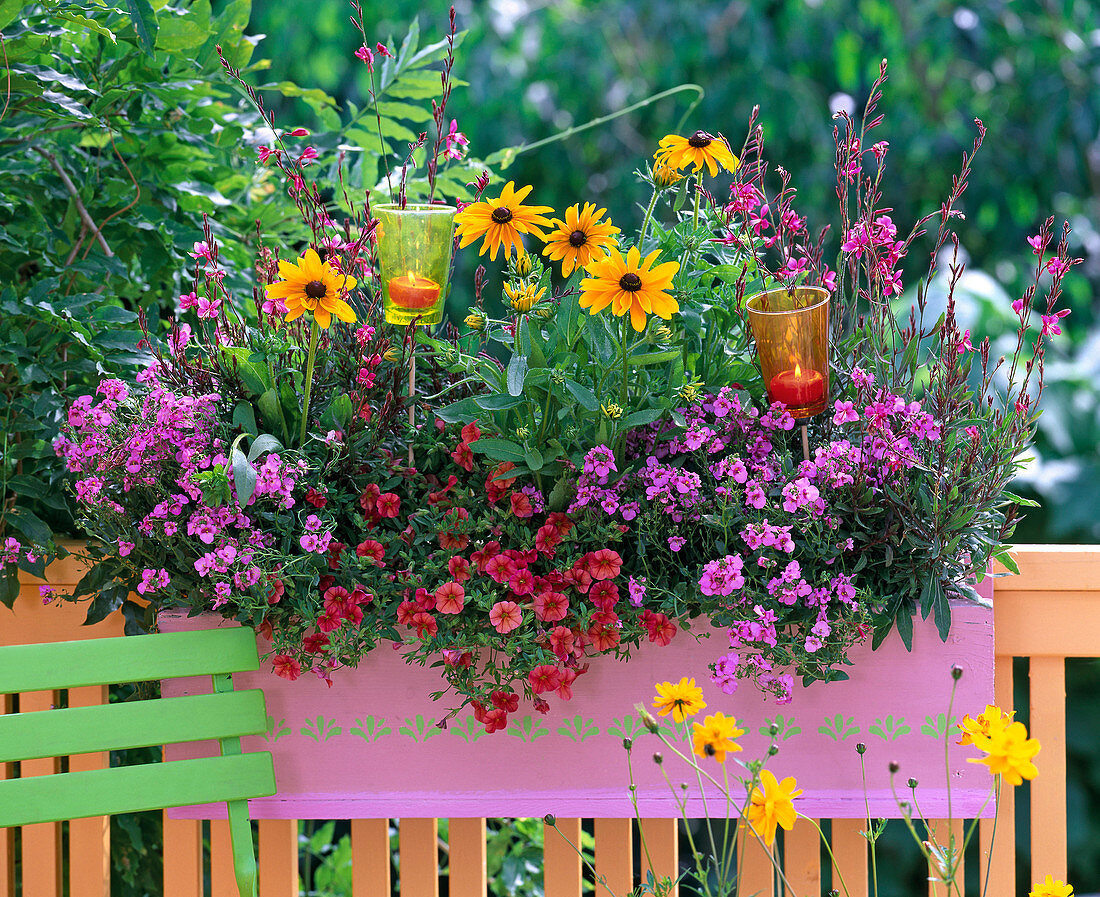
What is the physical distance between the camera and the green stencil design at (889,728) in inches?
43.4

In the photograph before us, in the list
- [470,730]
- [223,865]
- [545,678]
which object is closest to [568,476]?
[545,678]

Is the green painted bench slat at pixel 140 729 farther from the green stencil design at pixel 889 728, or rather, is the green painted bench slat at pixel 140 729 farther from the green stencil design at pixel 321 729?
the green stencil design at pixel 889 728

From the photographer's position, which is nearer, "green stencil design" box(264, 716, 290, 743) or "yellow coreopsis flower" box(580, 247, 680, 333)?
"yellow coreopsis flower" box(580, 247, 680, 333)

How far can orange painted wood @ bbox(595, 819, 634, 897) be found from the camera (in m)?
1.20

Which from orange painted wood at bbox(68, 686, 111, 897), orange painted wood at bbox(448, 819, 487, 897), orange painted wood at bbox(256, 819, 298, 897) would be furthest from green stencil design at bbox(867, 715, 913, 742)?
orange painted wood at bbox(68, 686, 111, 897)

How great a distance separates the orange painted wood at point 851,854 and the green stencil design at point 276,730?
0.65 metres

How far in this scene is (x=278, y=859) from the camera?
48.5 inches

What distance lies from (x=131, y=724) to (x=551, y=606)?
0.46 metres

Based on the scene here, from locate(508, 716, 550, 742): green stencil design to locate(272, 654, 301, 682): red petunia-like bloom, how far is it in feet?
0.81

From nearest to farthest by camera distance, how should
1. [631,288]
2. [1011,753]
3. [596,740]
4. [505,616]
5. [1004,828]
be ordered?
[1011,753] → [631,288] → [505,616] → [596,740] → [1004,828]

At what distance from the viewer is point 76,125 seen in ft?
4.33

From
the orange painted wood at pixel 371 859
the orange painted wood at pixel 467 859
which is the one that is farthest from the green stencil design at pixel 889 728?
the orange painted wood at pixel 371 859

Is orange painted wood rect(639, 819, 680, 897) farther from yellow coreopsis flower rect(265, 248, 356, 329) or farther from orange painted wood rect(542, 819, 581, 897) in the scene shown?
yellow coreopsis flower rect(265, 248, 356, 329)

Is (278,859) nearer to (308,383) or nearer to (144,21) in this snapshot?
(308,383)
